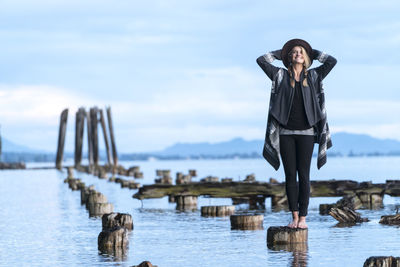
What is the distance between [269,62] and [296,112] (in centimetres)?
76

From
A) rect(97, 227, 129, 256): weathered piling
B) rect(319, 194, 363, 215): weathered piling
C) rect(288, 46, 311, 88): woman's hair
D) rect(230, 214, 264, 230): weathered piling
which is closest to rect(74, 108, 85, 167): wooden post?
rect(319, 194, 363, 215): weathered piling

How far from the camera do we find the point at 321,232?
12.7 metres

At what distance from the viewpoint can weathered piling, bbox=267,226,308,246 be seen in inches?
429

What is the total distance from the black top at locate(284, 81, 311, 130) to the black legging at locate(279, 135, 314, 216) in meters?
0.15

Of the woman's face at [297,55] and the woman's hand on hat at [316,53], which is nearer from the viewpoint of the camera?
the woman's face at [297,55]

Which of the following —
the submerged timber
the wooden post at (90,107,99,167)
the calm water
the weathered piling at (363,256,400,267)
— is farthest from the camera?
the wooden post at (90,107,99,167)

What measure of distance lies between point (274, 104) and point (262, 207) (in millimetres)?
9148

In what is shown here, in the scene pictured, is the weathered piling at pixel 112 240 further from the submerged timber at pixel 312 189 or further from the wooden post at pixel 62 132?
the wooden post at pixel 62 132

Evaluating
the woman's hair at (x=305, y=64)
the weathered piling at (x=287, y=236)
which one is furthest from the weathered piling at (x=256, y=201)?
the woman's hair at (x=305, y=64)

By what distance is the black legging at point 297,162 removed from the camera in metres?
10.6

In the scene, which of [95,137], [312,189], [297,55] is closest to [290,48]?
[297,55]

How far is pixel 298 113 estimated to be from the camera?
34.6ft

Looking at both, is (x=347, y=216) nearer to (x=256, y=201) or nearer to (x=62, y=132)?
(x=256, y=201)

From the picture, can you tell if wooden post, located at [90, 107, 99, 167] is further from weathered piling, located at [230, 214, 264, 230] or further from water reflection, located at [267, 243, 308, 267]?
water reflection, located at [267, 243, 308, 267]
